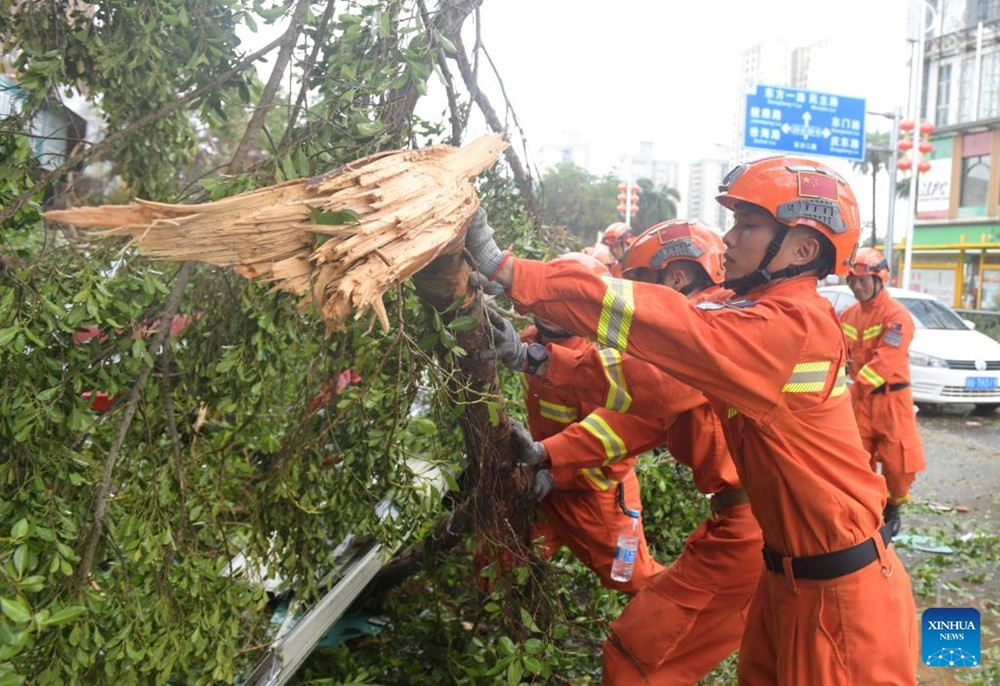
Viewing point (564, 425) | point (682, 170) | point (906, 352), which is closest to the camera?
point (564, 425)

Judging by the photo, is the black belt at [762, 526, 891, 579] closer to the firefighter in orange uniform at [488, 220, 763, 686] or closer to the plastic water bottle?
the firefighter in orange uniform at [488, 220, 763, 686]

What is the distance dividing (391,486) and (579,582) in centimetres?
213

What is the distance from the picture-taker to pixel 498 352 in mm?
3062

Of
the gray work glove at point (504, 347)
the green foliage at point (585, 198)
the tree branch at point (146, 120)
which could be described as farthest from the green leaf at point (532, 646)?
the green foliage at point (585, 198)

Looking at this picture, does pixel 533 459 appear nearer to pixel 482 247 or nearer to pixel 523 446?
pixel 523 446

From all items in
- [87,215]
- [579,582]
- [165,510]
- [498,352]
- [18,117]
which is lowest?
[579,582]

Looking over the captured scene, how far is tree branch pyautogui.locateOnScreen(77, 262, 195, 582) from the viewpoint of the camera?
2427mm

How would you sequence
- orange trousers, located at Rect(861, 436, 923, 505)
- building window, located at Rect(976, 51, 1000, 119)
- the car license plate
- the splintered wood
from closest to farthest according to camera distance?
the splintered wood
orange trousers, located at Rect(861, 436, 923, 505)
the car license plate
building window, located at Rect(976, 51, 1000, 119)

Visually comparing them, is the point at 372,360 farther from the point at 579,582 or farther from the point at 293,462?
the point at 579,582

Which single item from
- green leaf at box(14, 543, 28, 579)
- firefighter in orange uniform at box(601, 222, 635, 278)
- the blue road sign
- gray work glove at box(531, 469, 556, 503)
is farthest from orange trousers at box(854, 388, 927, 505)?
the blue road sign

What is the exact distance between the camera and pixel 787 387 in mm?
2537

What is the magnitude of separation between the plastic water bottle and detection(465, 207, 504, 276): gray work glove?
6.10ft

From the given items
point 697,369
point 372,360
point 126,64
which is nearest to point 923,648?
point 697,369

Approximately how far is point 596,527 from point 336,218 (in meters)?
2.40
